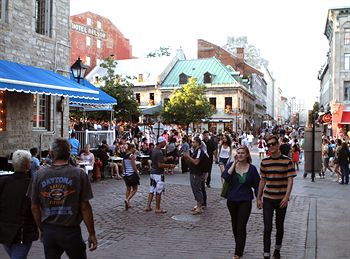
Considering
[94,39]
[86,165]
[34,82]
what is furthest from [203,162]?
[94,39]

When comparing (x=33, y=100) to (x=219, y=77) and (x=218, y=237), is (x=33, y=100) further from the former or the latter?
(x=219, y=77)

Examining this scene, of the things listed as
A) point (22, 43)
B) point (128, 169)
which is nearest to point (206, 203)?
point (128, 169)

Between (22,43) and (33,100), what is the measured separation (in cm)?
200

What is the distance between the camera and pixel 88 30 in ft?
193

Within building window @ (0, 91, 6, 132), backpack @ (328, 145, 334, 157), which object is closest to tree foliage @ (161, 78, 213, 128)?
backpack @ (328, 145, 334, 157)

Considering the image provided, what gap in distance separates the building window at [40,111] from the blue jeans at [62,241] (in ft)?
40.0

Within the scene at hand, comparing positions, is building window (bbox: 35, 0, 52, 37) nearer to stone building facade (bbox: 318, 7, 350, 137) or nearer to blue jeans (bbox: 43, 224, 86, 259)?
blue jeans (bbox: 43, 224, 86, 259)

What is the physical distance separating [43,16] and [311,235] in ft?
40.7

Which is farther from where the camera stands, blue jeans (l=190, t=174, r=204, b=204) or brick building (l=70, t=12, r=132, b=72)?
brick building (l=70, t=12, r=132, b=72)

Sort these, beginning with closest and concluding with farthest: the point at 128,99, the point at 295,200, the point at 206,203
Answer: the point at 206,203 → the point at 295,200 → the point at 128,99

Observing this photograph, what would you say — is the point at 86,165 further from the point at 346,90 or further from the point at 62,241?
the point at 346,90

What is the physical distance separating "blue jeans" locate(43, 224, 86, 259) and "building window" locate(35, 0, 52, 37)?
13.2 metres

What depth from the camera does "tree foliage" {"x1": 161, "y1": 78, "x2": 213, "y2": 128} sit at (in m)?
37.6

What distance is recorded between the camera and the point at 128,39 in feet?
222
